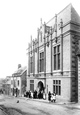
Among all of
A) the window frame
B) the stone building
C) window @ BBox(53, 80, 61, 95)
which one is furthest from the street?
the window frame

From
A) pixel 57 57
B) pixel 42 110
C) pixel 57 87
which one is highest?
pixel 57 57

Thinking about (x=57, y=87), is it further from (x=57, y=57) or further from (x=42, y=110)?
(x=42, y=110)

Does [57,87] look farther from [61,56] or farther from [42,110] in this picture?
[42,110]

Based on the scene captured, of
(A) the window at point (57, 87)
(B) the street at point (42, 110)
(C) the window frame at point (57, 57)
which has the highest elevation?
(C) the window frame at point (57, 57)

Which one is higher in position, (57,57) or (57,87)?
(57,57)

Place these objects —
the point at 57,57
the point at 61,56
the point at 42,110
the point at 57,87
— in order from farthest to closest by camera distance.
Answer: the point at 57,57
the point at 57,87
the point at 61,56
the point at 42,110

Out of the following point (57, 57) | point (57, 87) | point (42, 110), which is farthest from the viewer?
point (57, 57)

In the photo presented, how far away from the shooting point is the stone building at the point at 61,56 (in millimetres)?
17922

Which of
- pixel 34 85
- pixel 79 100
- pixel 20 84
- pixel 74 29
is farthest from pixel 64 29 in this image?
pixel 20 84

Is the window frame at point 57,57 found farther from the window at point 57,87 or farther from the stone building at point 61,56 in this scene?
the window at point 57,87

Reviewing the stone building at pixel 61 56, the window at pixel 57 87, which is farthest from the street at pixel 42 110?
the window at pixel 57 87

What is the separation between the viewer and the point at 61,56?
19375 mm

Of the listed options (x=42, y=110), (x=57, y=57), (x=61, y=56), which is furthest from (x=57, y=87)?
(x=42, y=110)

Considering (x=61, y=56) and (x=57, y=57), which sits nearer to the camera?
(x=61, y=56)
